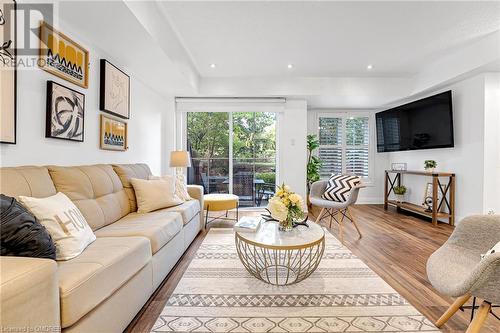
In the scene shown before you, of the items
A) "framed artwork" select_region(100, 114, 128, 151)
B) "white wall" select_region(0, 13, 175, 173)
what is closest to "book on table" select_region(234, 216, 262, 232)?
"white wall" select_region(0, 13, 175, 173)

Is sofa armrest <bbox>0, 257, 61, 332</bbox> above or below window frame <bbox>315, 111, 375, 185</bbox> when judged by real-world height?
below

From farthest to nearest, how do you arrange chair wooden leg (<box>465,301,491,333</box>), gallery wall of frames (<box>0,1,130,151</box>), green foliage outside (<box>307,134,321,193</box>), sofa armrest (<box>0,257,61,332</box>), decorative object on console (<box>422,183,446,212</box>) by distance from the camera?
green foliage outside (<box>307,134,321,193</box>) < decorative object on console (<box>422,183,446,212</box>) < gallery wall of frames (<box>0,1,130,151</box>) < chair wooden leg (<box>465,301,491,333</box>) < sofa armrest (<box>0,257,61,332</box>)

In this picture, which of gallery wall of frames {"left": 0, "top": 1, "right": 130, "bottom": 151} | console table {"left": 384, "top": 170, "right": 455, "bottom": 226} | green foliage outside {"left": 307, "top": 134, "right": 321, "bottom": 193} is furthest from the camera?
green foliage outside {"left": 307, "top": 134, "right": 321, "bottom": 193}

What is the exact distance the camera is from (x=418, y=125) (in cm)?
459

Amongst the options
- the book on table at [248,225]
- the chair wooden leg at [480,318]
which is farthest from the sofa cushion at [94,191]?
the chair wooden leg at [480,318]

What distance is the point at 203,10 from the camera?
2611 millimetres

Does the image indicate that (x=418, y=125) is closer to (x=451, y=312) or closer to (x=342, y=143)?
(x=342, y=143)

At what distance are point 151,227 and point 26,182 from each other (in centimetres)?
87

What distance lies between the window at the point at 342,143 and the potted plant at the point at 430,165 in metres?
1.61

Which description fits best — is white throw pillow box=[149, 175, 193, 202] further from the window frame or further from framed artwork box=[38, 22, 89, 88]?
the window frame

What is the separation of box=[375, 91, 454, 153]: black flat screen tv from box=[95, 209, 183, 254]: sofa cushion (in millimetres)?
4389

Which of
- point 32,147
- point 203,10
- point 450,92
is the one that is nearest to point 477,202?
point 450,92

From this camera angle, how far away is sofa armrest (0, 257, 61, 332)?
0.82 m

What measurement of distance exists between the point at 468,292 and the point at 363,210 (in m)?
4.27
